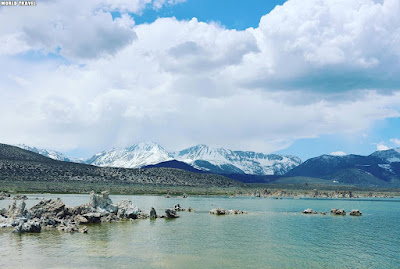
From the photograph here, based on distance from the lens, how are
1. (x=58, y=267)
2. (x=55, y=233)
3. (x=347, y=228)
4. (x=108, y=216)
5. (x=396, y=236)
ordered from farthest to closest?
1. (x=108, y=216)
2. (x=347, y=228)
3. (x=396, y=236)
4. (x=55, y=233)
5. (x=58, y=267)

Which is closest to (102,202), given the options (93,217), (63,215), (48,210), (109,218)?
(109,218)

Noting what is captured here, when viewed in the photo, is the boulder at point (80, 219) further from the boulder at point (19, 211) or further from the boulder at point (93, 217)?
the boulder at point (19, 211)

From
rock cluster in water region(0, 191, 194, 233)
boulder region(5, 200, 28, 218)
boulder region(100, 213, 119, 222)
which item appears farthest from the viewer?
boulder region(100, 213, 119, 222)

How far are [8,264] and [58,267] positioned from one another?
5855 mm

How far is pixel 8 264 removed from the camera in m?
40.8

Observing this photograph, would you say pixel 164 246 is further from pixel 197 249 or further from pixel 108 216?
pixel 108 216

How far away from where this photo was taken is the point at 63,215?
78.4m

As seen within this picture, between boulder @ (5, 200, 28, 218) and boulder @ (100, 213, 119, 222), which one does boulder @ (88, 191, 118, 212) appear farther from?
boulder @ (5, 200, 28, 218)

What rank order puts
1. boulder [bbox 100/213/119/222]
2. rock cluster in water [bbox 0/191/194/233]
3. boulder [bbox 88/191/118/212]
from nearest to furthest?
rock cluster in water [bbox 0/191/194/233] < boulder [bbox 100/213/119/222] < boulder [bbox 88/191/118/212]

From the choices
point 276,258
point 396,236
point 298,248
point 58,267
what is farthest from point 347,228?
point 58,267

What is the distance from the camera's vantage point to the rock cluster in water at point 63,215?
2589 inches

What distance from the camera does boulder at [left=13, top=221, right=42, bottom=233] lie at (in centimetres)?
6220

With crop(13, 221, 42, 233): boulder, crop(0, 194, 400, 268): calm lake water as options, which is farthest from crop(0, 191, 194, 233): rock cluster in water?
crop(0, 194, 400, 268): calm lake water

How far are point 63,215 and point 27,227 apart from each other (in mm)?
15784
